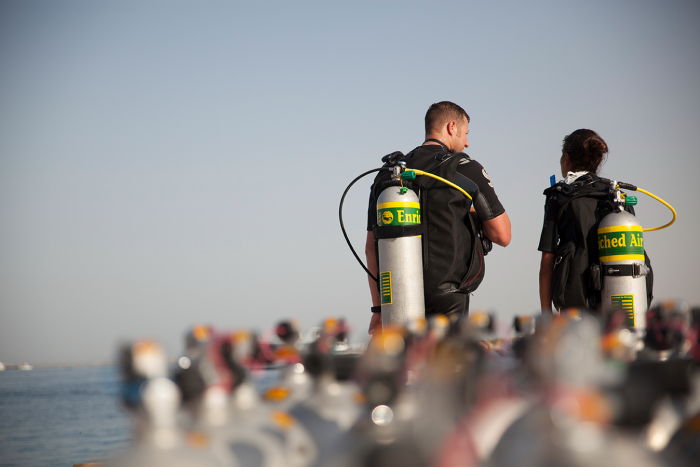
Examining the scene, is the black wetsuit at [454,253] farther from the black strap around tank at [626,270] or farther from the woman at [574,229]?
the black strap around tank at [626,270]

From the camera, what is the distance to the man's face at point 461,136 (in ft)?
18.5

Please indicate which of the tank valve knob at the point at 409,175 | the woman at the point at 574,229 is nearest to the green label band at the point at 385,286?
the tank valve knob at the point at 409,175

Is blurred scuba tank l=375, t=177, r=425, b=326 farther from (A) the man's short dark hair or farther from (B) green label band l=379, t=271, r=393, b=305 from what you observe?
(A) the man's short dark hair

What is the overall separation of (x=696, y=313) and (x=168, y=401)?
7.05 ft

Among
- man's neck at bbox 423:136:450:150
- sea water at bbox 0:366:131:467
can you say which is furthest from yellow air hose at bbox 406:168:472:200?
sea water at bbox 0:366:131:467

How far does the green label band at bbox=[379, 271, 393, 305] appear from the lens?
502 cm

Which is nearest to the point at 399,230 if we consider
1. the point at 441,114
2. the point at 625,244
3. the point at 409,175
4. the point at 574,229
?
the point at 409,175

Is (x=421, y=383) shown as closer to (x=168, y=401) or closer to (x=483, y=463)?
(x=483, y=463)

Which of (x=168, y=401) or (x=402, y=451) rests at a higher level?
(x=168, y=401)

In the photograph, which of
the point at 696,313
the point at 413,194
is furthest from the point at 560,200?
the point at 696,313

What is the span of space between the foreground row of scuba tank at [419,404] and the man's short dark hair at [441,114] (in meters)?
3.18

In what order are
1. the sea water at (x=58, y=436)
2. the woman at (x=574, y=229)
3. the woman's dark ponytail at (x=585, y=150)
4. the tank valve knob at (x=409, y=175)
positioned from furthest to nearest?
the sea water at (x=58, y=436) → the woman's dark ponytail at (x=585, y=150) → the woman at (x=574, y=229) → the tank valve knob at (x=409, y=175)

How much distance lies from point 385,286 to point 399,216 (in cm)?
50

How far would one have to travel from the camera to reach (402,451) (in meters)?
1.77
